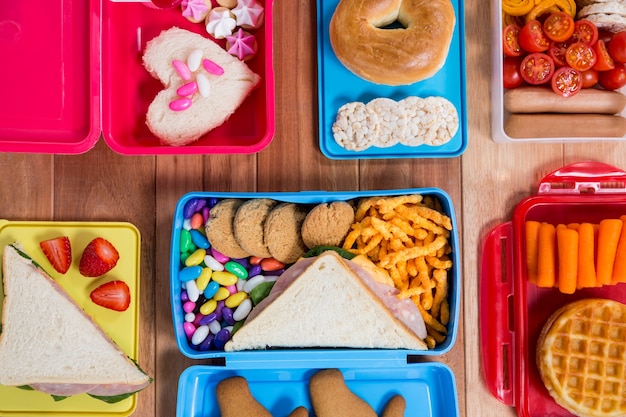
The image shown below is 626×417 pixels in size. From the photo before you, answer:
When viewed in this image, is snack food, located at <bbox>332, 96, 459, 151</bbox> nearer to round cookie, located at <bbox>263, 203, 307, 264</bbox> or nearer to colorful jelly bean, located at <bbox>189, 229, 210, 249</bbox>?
round cookie, located at <bbox>263, 203, 307, 264</bbox>

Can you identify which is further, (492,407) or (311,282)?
(492,407)

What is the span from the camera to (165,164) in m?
1.24

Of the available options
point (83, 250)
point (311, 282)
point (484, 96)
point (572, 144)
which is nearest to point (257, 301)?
point (311, 282)

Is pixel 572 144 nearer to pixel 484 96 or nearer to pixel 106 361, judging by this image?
pixel 484 96

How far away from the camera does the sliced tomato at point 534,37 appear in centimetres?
118

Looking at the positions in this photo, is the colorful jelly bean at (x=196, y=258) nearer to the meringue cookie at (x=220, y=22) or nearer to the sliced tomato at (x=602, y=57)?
the meringue cookie at (x=220, y=22)

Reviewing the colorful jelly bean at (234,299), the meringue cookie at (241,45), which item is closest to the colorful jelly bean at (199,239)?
the colorful jelly bean at (234,299)

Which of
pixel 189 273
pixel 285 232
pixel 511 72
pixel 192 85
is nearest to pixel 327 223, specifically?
pixel 285 232

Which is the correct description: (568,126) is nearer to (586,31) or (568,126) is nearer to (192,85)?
(586,31)

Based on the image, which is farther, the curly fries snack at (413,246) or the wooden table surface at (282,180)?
the wooden table surface at (282,180)

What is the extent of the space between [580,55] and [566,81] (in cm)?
6

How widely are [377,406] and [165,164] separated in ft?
2.30

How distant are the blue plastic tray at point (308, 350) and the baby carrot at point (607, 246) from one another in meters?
0.29

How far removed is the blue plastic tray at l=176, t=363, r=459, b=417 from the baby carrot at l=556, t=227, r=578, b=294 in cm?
33
